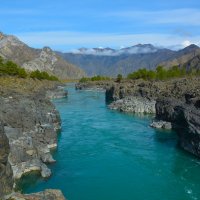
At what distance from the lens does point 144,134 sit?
67438 mm

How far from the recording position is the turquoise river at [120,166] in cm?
4028

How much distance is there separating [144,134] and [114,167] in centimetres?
2025

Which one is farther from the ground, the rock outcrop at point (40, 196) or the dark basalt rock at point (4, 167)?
the dark basalt rock at point (4, 167)

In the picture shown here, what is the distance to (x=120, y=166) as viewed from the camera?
159 ft

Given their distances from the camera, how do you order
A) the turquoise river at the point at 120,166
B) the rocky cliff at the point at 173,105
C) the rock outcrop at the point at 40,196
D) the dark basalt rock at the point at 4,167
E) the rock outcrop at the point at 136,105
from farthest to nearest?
the rock outcrop at the point at 136,105 → the rocky cliff at the point at 173,105 → the turquoise river at the point at 120,166 → the dark basalt rock at the point at 4,167 → the rock outcrop at the point at 40,196

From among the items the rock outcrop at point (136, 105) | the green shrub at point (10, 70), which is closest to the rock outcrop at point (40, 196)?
the rock outcrop at point (136, 105)

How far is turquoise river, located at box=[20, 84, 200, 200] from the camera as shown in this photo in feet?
132

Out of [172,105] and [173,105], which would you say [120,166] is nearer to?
[173,105]

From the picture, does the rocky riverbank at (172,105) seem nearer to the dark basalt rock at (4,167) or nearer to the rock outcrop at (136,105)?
the rock outcrop at (136,105)

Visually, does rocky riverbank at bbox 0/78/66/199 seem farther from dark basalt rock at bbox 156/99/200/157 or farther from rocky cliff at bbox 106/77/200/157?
rocky cliff at bbox 106/77/200/157

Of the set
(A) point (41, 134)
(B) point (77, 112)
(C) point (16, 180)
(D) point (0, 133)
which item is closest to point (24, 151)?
(C) point (16, 180)

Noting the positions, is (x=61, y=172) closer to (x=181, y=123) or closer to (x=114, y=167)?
(x=114, y=167)

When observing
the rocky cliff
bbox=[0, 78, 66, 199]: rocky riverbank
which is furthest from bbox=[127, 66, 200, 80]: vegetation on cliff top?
bbox=[0, 78, 66, 199]: rocky riverbank

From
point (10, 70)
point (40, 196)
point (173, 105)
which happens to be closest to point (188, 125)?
point (173, 105)
